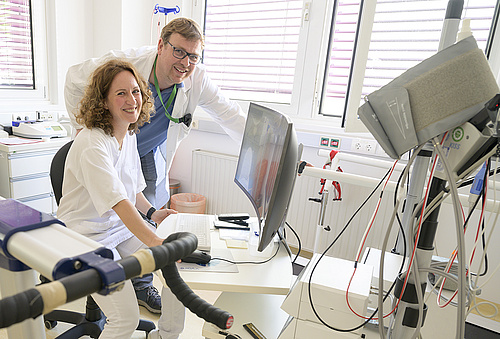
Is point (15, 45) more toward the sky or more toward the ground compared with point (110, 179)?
more toward the sky

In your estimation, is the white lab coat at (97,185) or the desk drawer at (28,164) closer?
the white lab coat at (97,185)

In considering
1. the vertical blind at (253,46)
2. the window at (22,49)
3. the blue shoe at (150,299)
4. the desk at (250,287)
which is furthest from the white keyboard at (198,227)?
the window at (22,49)

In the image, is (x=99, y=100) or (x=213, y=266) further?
(x=99, y=100)

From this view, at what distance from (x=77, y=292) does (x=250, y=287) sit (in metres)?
0.70

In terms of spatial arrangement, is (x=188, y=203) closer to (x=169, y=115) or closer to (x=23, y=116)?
(x=169, y=115)

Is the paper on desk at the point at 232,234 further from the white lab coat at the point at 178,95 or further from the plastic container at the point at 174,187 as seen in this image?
the plastic container at the point at 174,187

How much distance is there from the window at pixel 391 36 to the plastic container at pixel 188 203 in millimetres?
1242

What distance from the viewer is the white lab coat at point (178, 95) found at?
5.52ft

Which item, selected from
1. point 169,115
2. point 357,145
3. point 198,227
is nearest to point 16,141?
point 169,115

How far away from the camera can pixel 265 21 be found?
2816mm

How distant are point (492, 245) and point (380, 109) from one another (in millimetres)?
1802

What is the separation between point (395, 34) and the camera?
2.33 m

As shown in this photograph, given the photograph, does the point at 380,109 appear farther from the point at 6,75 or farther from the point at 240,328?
the point at 6,75

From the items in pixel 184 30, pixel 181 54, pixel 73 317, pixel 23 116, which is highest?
pixel 184 30
